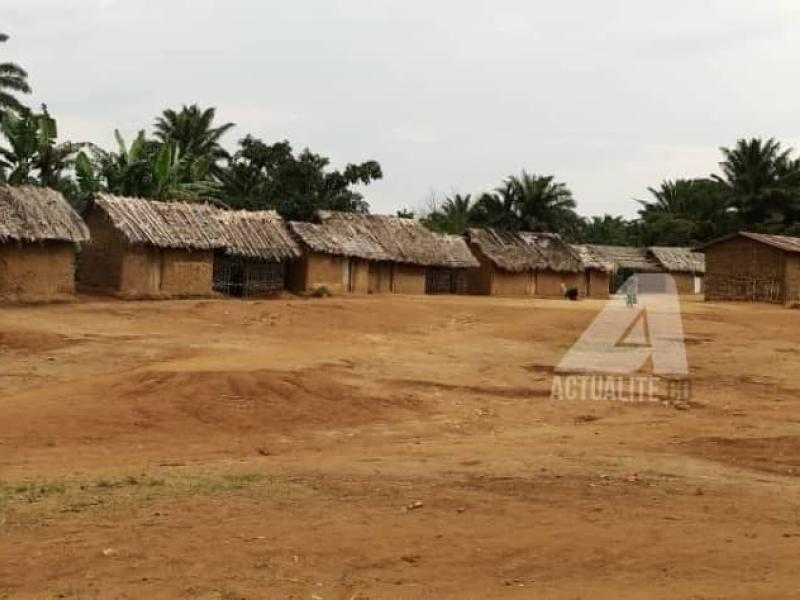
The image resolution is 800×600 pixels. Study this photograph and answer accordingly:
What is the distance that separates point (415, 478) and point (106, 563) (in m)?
2.95

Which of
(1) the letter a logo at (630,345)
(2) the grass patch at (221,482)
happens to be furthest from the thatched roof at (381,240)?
(2) the grass patch at (221,482)

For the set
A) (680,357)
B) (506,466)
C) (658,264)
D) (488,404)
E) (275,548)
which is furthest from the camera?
(658,264)

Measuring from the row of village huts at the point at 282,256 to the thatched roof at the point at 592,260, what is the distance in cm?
13

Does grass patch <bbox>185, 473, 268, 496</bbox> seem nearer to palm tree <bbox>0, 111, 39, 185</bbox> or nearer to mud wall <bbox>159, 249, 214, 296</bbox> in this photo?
mud wall <bbox>159, 249, 214, 296</bbox>

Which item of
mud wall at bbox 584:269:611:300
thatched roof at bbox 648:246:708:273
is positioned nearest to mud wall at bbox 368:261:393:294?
mud wall at bbox 584:269:611:300

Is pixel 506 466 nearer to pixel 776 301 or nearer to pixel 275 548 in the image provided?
pixel 275 548

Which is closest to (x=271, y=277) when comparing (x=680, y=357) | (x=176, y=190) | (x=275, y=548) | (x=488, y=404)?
(x=176, y=190)

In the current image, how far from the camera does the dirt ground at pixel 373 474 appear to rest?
15.1 ft

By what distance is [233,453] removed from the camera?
865 centimetres

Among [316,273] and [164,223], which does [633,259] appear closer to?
[316,273]

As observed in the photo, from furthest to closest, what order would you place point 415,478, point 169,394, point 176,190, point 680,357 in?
point 176,190 → point 680,357 → point 169,394 → point 415,478

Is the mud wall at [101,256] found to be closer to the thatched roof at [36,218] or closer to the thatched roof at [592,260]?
the thatched roof at [36,218]

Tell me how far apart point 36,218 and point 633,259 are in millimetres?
33768

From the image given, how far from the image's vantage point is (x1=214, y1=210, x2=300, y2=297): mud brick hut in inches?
1043
